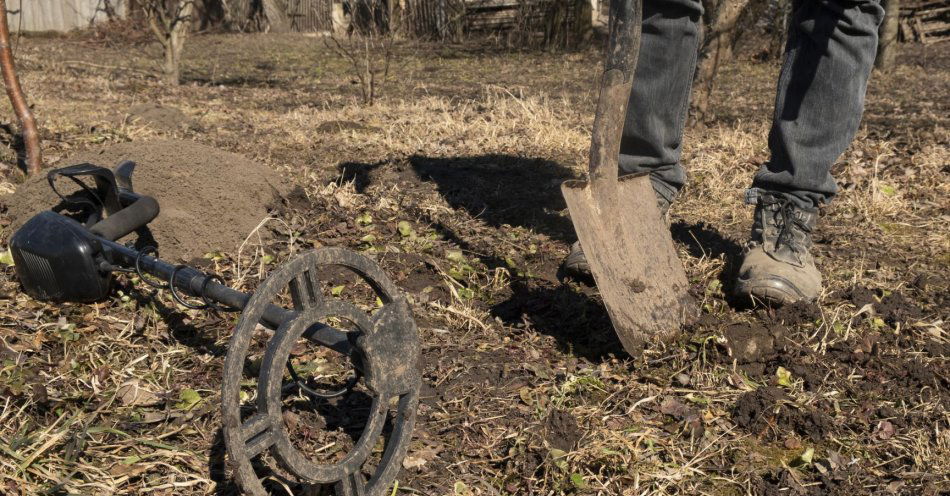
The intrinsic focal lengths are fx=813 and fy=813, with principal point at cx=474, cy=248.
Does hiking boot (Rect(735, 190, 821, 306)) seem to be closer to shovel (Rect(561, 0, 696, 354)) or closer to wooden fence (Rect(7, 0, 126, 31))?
shovel (Rect(561, 0, 696, 354))

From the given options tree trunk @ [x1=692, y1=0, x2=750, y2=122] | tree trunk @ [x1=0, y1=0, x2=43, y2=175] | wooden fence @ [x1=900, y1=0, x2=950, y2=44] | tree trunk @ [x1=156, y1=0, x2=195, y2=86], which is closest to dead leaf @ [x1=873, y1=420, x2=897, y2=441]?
tree trunk @ [x1=0, y1=0, x2=43, y2=175]

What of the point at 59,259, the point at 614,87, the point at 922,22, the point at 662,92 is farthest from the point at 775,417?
the point at 922,22

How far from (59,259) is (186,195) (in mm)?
719

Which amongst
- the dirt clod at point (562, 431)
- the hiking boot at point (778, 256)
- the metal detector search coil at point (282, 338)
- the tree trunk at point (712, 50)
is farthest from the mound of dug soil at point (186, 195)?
the tree trunk at point (712, 50)

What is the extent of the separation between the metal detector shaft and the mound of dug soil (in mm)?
573

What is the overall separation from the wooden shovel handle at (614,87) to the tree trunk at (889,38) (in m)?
8.96

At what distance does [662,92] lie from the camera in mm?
3105

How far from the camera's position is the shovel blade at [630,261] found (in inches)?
94.7

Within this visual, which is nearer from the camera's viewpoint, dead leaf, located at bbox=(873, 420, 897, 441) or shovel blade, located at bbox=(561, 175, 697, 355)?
dead leaf, located at bbox=(873, 420, 897, 441)

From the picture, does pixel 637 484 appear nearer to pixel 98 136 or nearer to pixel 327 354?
pixel 327 354

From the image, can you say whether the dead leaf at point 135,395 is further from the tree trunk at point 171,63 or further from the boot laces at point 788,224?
the tree trunk at point 171,63

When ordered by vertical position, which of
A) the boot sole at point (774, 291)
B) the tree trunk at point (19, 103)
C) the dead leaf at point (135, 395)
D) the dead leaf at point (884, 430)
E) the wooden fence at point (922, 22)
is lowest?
the dead leaf at point (884, 430)

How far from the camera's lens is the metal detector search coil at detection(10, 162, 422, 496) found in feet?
5.17

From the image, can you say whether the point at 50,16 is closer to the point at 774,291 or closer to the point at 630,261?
the point at 630,261
